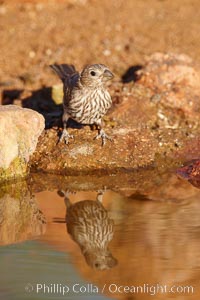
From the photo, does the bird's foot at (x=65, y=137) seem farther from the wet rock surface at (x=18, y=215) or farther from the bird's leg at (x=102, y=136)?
the wet rock surface at (x=18, y=215)

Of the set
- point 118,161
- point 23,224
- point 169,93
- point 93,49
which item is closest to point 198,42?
point 93,49

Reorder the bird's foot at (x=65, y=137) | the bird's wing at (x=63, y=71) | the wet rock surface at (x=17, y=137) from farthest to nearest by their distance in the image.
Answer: the bird's wing at (x=63, y=71), the bird's foot at (x=65, y=137), the wet rock surface at (x=17, y=137)

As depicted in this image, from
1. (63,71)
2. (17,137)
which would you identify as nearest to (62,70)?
(63,71)

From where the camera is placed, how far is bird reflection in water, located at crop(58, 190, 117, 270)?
644 centimetres

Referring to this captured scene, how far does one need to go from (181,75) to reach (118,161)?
183 centimetres

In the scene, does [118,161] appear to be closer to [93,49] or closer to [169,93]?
[169,93]

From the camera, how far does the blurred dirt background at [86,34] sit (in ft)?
37.9

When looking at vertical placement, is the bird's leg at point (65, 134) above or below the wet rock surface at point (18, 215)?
above

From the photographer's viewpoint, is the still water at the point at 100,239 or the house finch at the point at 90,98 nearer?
the still water at the point at 100,239

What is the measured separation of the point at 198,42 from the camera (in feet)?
39.4

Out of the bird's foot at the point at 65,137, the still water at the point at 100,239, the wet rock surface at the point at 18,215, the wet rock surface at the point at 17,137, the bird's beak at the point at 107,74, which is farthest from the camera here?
the bird's foot at the point at 65,137

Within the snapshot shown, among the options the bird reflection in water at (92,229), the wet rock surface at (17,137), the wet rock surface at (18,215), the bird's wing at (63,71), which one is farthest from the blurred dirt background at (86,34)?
the bird reflection in water at (92,229)

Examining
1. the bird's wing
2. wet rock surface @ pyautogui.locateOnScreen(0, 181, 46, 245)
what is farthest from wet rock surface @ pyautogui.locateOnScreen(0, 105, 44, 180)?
the bird's wing

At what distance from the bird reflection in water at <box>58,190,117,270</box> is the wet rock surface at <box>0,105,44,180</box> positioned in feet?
2.10
